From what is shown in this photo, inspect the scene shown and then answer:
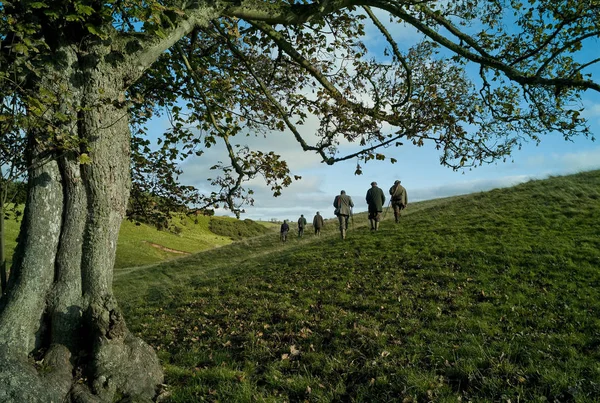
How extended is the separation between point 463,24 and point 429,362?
8.08m

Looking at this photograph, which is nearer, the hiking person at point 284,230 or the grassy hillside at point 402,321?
the grassy hillside at point 402,321

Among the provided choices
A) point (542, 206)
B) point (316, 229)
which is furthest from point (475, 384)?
point (316, 229)

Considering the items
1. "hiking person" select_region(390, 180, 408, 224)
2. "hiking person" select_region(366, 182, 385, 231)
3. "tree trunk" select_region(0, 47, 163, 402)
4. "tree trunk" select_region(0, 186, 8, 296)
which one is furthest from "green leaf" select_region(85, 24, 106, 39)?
"hiking person" select_region(390, 180, 408, 224)

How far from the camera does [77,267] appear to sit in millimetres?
5598

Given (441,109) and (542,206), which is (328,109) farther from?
(542,206)

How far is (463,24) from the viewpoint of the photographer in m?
9.48

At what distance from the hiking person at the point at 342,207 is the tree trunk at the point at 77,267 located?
16.5 meters

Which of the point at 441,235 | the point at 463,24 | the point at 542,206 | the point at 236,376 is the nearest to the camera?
the point at 236,376

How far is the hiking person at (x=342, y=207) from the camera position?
21725 millimetres

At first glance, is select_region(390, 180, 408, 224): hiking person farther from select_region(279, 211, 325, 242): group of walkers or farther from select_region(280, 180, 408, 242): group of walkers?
select_region(279, 211, 325, 242): group of walkers

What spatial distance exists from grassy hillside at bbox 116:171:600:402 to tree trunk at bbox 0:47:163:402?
129 cm

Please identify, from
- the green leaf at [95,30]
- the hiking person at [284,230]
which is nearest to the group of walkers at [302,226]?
the hiking person at [284,230]

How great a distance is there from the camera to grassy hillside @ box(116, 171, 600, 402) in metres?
5.96

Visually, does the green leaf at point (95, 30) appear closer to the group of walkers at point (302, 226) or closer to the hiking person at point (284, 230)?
the group of walkers at point (302, 226)
